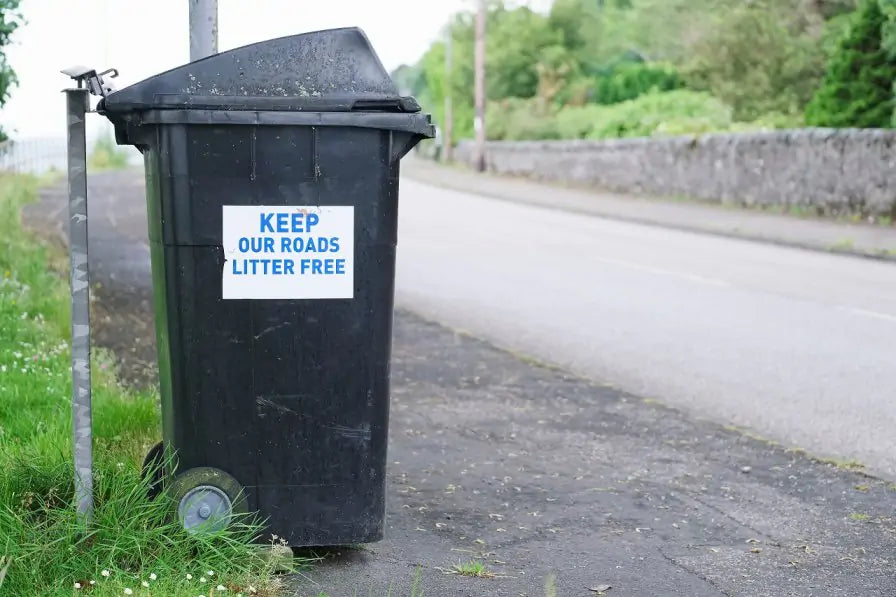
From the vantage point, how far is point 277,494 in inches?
153

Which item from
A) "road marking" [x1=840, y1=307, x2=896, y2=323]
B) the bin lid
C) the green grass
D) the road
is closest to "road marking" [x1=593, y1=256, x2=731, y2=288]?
the road

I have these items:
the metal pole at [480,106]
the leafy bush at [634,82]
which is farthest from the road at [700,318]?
the leafy bush at [634,82]

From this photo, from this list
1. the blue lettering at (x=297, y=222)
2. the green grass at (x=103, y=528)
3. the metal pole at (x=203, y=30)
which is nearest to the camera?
the green grass at (x=103, y=528)

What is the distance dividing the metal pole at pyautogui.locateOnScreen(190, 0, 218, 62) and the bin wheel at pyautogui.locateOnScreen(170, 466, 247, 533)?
74.8 inches

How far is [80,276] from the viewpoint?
3725 mm

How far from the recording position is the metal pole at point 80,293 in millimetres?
3699

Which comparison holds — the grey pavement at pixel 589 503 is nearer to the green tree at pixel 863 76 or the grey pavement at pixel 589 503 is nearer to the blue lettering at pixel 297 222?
the blue lettering at pixel 297 222

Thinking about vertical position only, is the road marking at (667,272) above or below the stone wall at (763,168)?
below

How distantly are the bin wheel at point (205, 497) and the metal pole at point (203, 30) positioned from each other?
6.23 feet

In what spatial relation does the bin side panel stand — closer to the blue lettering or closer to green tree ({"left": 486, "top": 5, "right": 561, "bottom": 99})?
the blue lettering

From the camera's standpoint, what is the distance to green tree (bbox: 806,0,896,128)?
2072cm

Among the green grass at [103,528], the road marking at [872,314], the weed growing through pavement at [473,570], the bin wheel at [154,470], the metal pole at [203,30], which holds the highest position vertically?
the metal pole at [203,30]

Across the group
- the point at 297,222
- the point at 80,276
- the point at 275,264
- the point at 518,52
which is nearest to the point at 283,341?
the point at 275,264

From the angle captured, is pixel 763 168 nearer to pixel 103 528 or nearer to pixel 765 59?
pixel 765 59
